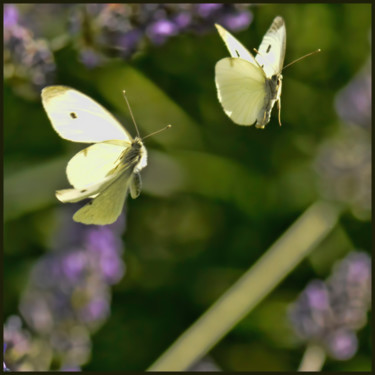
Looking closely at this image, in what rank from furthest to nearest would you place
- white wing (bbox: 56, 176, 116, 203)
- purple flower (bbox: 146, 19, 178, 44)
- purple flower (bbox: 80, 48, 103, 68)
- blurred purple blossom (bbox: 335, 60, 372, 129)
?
blurred purple blossom (bbox: 335, 60, 372, 129)
purple flower (bbox: 80, 48, 103, 68)
purple flower (bbox: 146, 19, 178, 44)
white wing (bbox: 56, 176, 116, 203)

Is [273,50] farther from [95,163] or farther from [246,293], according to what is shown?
[246,293]

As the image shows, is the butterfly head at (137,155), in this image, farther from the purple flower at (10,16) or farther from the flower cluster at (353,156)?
the flower cluster at (353,156)

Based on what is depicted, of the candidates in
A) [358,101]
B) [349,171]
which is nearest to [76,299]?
[349,171]

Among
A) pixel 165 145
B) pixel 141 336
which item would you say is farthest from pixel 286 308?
pixel 165 145

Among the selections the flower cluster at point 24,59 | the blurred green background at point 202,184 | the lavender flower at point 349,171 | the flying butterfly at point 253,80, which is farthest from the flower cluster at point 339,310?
the flower cluster at point 24,59

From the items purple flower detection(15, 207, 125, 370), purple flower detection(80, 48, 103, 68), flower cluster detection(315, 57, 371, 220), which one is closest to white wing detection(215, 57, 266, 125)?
purple flower detection(80, 48, 103, 68)

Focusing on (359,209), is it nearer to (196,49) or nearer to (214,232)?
(214,232)

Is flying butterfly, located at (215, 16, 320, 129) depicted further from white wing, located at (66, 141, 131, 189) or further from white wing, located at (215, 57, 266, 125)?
white wing, located at (66, 141, 131, 189)
